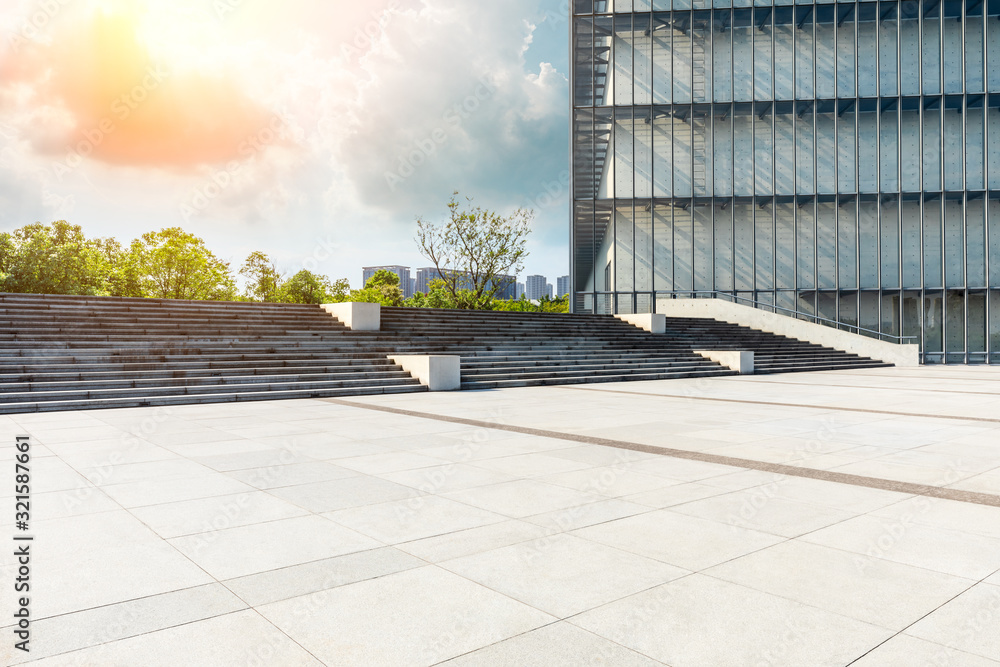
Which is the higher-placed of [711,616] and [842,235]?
[842,235]

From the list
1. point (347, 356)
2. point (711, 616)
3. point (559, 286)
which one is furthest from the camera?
point (559, 286)

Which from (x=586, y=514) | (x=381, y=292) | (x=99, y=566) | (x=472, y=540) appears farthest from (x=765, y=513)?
(x=381, y=292)

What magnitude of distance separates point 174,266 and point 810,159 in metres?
46.6

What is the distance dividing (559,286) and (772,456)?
173 metres

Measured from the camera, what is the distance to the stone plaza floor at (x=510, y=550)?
3.16 meters

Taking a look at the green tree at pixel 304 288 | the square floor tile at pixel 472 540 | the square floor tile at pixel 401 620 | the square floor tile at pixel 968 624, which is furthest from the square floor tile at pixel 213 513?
the green tree at pixel 304 288

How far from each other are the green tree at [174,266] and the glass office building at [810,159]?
32.9 meters

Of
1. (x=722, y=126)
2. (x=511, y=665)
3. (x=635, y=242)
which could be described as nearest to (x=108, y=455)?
(x=511, y=665)

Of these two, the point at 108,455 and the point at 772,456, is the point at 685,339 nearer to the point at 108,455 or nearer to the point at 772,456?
the point at 772,456

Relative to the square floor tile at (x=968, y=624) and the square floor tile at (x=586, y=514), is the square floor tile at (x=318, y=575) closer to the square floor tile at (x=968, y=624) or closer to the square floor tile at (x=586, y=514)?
the square floor tile at (x=586, y=514)

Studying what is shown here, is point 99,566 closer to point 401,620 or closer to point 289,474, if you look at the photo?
point 401,620

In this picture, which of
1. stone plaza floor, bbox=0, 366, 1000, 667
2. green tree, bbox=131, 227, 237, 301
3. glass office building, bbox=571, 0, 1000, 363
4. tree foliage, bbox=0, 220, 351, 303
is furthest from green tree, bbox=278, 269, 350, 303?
stone plaza floor, bbox=0, 366, 1000, 667

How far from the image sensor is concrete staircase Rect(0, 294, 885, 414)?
14273 millimetres

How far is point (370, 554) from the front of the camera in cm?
439
